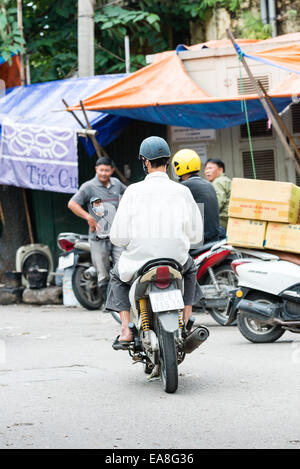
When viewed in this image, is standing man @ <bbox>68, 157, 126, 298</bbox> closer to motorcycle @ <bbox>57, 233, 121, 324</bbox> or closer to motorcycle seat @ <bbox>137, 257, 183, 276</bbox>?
motorcycle @ <bbox>57, 233, 121, 324</bbox>

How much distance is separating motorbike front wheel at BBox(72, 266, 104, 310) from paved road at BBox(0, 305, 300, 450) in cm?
314

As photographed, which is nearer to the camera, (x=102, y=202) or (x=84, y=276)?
(x=102, y=202)

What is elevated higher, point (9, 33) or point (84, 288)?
point (9, 33)

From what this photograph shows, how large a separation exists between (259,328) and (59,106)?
21.7 feet

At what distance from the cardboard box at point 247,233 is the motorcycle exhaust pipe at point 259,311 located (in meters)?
0.73

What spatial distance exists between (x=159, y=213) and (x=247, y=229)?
2741 mm

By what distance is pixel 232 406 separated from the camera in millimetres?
5516

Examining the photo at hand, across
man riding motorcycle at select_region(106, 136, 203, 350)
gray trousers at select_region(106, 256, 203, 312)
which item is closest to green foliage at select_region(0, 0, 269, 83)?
man riding motorcycle at select_region(106, 136, 203, 350)

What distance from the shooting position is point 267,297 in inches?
334

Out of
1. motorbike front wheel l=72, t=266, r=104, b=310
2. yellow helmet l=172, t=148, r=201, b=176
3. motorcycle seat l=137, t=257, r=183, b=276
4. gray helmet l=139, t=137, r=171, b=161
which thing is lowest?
motorbike front wheel l=72, t=266, r=104, b=310

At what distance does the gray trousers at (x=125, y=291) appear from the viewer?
6.52 metres

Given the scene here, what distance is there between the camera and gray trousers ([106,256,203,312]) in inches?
257

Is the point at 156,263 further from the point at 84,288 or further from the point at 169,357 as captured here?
the point at 84,288

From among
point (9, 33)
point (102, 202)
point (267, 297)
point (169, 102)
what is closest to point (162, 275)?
point (267, 297)
